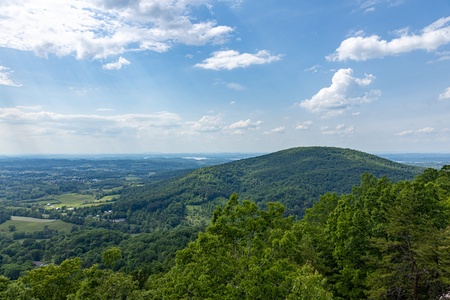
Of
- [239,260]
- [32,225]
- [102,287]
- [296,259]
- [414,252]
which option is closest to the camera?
[239,260]

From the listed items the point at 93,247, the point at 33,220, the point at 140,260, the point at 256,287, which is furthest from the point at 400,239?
the point at 33,220

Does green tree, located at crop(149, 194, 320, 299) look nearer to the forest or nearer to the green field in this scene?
the forest

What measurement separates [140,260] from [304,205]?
117169 mm

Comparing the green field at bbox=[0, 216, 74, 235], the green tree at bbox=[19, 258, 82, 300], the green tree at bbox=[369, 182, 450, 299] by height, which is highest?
the green tree at bbox=[369, 182, 450, 299]

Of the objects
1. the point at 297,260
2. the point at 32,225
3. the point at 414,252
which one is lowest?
the point at 32,225

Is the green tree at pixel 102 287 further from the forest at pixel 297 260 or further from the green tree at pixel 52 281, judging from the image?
the green tree at pixel 52 281

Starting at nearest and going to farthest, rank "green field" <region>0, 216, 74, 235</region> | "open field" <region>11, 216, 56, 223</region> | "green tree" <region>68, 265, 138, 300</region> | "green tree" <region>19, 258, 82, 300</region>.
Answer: "green tree" <region>68, 265, 138, 300</region> → "green tree" <region>19, 258, 82, 300</region> → "green field" <region>0, 216, 74, 235</region> → "open field" <region>11, 216, 56, 223</region>

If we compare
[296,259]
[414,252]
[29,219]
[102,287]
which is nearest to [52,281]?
[102,287]

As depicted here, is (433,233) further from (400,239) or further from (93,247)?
(93,247)

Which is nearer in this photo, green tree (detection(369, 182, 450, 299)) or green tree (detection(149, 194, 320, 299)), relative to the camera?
green tree (detection(149, 194, 320, 299))

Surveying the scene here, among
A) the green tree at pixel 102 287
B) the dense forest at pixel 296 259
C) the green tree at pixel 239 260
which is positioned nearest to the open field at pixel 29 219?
the dense forest at pixel 296 259

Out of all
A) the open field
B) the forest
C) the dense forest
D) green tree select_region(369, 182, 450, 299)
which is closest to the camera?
the dense forest

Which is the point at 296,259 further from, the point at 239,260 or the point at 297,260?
the point at 239,260

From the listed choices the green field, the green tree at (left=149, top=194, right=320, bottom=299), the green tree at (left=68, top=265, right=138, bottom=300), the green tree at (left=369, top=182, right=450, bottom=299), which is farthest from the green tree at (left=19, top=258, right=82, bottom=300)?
the green field
